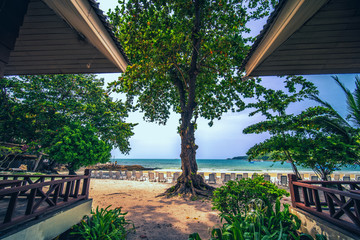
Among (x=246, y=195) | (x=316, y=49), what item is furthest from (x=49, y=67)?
(x=246, y=195)

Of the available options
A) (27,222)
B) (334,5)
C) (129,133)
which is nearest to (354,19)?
(334,5)

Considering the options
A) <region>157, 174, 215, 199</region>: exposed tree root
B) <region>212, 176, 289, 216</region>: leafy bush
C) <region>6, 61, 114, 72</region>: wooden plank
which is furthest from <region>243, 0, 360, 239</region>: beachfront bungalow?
<region>157, 174, 215, 199</region>: exposed tree root

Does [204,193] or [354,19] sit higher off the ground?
[354,19]

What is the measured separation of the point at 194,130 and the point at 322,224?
29.5 feet

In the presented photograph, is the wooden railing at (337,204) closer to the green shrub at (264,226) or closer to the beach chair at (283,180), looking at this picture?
the green shrub at (264,226)

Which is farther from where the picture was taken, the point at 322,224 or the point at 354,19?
the point at 322,224

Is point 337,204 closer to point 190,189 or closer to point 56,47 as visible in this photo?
point 56,47

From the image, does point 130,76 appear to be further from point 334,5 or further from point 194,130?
point 334,5

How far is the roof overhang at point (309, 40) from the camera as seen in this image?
219cm

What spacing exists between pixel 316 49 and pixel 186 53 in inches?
365

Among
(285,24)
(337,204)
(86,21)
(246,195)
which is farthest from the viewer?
(246,195)

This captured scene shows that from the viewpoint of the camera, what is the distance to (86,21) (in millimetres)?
2205

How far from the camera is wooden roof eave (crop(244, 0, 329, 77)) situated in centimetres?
198

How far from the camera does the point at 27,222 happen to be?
9.86 feet
